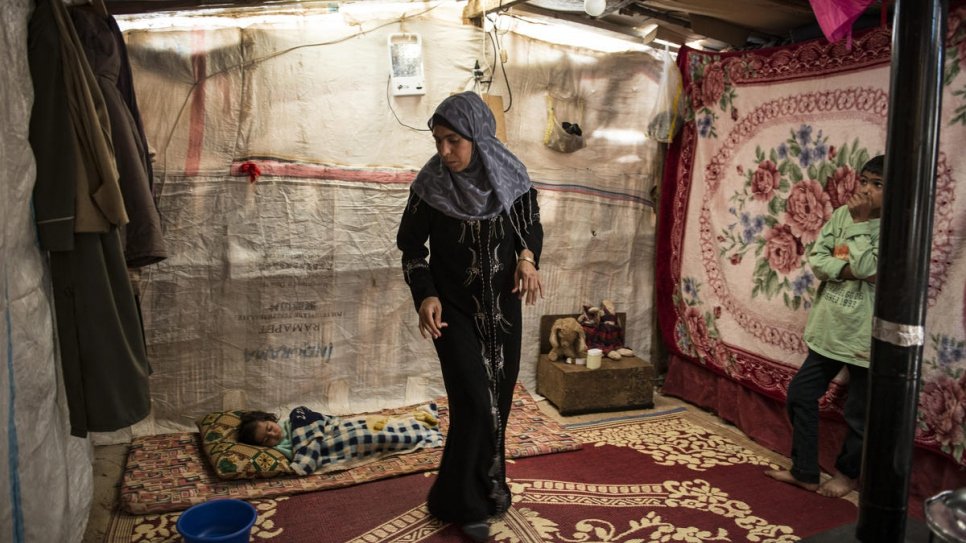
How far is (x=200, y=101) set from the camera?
3.22 metres

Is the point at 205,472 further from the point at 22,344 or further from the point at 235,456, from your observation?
the point at 22,344

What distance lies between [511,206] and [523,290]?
0.99 feet

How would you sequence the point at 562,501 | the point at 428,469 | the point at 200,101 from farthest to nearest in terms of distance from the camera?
the point at 200,101, the point at 428,469, the point at 562,501

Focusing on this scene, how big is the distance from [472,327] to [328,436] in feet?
3.54

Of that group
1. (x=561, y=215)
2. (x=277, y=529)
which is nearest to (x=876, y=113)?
(x=561, y=215)

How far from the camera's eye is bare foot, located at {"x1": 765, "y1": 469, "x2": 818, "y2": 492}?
2.92 m

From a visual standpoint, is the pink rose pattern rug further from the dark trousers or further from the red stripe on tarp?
the red stripe on tarp

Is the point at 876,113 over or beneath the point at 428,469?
over

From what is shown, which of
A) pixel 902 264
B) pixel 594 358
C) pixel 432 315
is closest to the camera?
pixel 902 264

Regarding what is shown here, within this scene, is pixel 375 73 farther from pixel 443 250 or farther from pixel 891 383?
pixel 891 383

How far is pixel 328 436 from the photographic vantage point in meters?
3.10

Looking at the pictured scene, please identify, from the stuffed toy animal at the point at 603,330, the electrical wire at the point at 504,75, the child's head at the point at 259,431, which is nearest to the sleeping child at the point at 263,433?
the child's head at the point at 259,431

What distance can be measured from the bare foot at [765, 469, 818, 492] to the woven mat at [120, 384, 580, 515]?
866mm

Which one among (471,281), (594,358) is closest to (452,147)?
(471,281)
